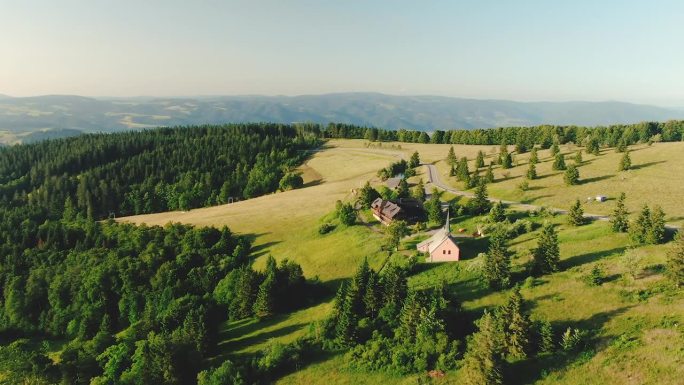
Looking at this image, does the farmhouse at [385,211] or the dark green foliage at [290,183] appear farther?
the dark green foliage at [290,183]

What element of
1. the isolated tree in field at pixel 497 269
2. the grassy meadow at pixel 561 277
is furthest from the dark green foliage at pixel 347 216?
the isolated tree in field at pixel 497 269

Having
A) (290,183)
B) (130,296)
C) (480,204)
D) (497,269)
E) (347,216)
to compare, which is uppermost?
(480,204)

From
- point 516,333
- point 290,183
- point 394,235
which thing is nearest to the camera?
point 516,333


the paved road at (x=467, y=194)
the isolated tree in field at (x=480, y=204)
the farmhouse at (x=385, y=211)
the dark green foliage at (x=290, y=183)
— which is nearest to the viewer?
the paved road at (x=467, y=194)

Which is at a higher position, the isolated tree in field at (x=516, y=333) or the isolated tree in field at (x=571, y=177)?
the isolated tree in field at (x=571, y=177)

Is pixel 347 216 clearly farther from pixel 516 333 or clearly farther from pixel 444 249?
pixel 516 333

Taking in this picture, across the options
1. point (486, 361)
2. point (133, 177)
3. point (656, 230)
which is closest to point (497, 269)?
point (486, 361)

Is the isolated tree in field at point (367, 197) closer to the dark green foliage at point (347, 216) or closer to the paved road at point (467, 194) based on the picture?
the dark green foliage at point (347, 216)
